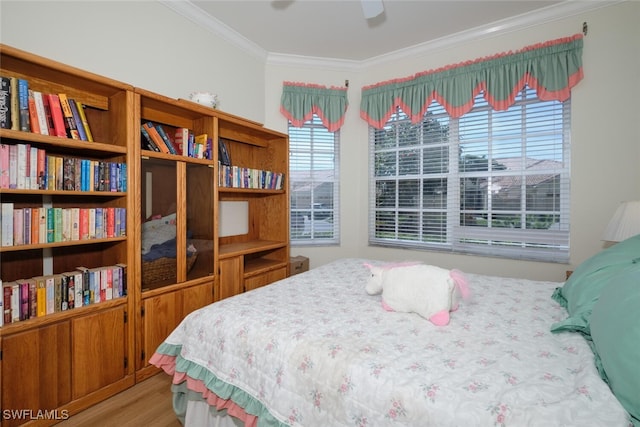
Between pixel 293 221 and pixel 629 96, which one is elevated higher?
pixel 629 96

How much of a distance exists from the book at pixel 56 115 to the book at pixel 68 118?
0.06ft

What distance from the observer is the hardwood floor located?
159cm

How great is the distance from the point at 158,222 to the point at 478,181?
9.43ft

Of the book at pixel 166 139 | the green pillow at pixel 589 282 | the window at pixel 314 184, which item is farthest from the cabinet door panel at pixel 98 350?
the green pillow at pixel 589 282

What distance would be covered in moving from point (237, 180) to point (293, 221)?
1.09 metres

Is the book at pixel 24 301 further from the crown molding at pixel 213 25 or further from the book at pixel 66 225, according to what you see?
the crown molding at pixel 213 25

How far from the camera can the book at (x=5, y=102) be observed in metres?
1.41

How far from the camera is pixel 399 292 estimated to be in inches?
56.8

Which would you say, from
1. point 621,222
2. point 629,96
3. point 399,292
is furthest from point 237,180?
point 629,96

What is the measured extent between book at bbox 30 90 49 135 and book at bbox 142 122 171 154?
54cm

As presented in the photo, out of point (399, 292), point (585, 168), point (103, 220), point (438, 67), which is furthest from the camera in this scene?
point (438, 67)

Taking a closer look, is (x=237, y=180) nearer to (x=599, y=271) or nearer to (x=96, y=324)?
(x=96, y=324)

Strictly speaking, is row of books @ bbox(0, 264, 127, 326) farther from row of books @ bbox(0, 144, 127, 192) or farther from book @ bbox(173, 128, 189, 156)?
book @ bbox(173, 128, 189, 156)

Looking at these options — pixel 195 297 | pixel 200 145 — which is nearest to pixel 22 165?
pixel 200 145
